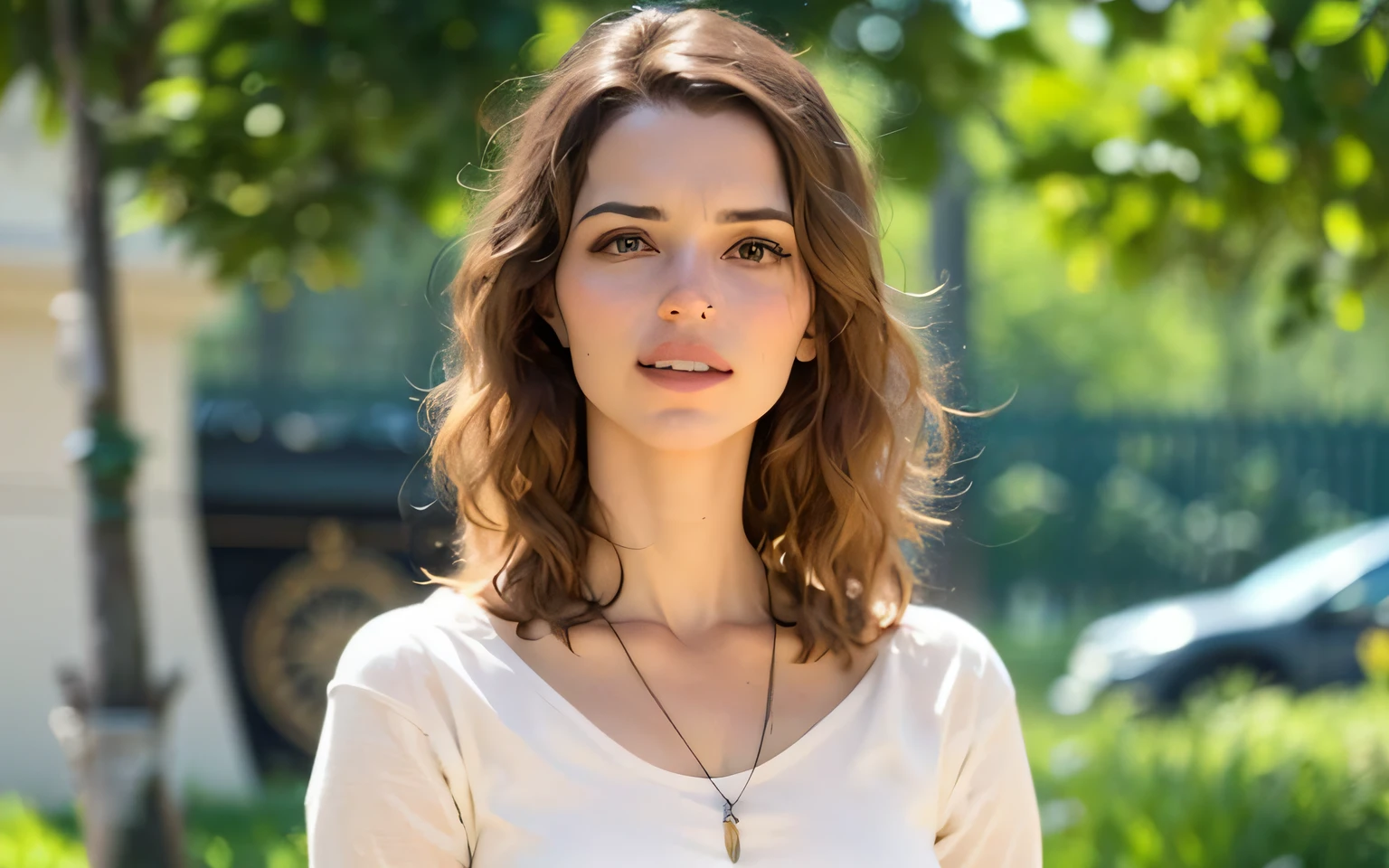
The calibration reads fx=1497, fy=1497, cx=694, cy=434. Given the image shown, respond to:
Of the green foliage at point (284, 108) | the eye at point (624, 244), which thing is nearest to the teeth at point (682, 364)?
the eye at point (624, 244)

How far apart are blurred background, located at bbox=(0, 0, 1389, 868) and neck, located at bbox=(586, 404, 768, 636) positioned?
32 centimetres

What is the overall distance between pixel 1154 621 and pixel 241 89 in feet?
24.3

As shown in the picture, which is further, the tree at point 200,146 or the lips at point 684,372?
the tree at point 200,146

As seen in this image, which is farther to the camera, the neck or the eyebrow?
the neck

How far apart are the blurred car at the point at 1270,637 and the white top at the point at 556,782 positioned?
7.32 m

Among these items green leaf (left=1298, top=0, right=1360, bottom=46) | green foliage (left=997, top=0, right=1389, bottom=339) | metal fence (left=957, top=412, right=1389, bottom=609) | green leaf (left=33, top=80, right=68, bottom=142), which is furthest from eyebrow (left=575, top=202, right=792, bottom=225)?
metal fence (left=957, top=412, right=1389, bottom=609)

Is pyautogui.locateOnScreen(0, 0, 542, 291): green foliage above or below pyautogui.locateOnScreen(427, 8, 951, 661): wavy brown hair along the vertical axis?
above

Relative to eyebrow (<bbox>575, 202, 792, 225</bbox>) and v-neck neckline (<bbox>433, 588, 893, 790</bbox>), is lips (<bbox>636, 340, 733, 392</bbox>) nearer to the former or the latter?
eyebrow (<bbox>575, 202, 792, 225</bbox>)

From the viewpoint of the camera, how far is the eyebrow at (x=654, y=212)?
151 centimetres

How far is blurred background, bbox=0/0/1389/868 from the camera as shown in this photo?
2623 millimetres

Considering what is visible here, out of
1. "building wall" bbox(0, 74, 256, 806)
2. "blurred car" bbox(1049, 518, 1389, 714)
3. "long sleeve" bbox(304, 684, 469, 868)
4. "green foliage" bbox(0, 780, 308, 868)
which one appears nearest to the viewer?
"long sleeve" bbox(304, 684, 469, 868)

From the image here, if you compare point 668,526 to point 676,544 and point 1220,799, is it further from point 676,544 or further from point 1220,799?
point 1220,799

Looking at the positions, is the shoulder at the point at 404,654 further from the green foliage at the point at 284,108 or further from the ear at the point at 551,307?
the green foliage at the point at 284,108

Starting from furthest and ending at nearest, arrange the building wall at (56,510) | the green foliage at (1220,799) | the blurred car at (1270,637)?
the blurred car at (1270,637) < the building wall at (56,510) < the green foliage at (1220,799)
